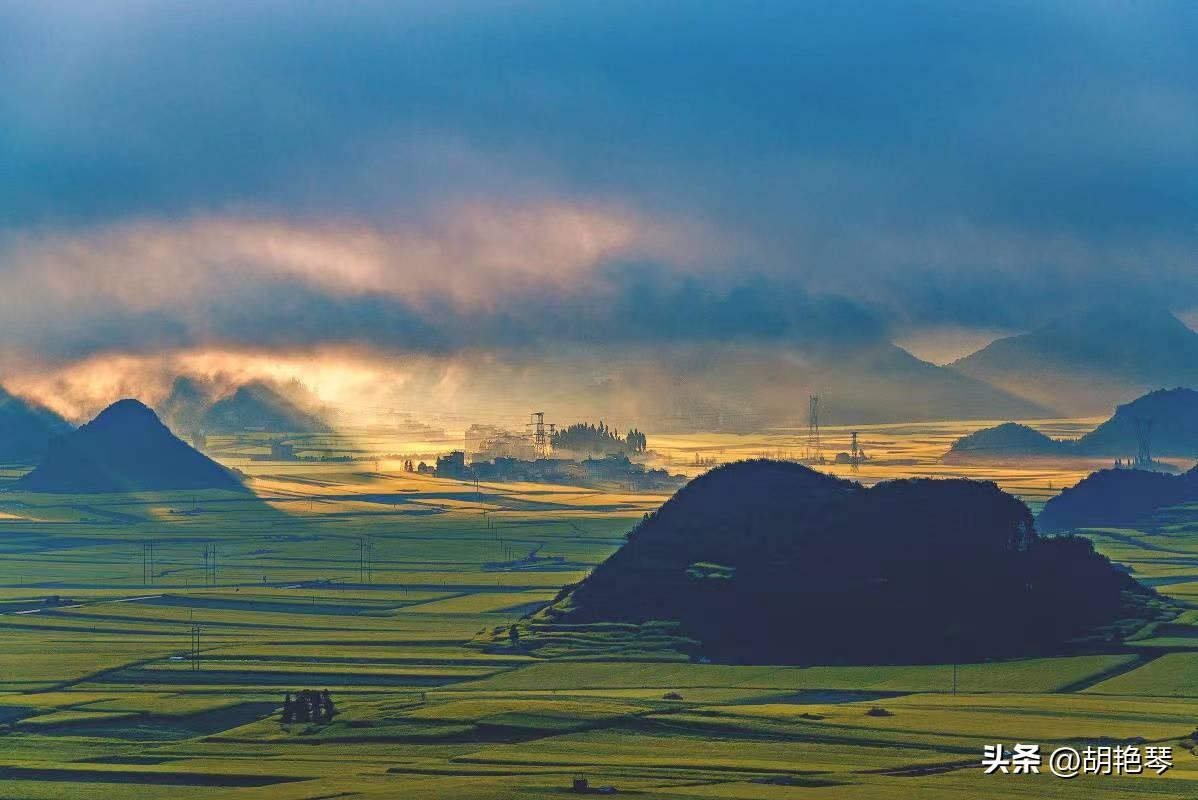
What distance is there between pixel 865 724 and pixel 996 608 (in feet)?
134

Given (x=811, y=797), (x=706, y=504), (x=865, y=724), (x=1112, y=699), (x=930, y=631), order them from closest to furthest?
(x=811, y=797)
(x=865, y=724)
(x=1112, y=699)
(x=930, y=631)
(x=706, y=504)

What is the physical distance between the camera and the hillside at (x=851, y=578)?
144 meters

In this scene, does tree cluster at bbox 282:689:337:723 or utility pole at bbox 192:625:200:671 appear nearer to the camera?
tree cluster at bbox 282:689:337:723

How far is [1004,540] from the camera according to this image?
155m

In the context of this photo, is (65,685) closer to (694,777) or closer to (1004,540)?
(694,777)

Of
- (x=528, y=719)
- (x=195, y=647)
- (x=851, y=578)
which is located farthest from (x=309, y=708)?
(x=851, y=578)

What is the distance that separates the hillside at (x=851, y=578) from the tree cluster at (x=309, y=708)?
34.0m

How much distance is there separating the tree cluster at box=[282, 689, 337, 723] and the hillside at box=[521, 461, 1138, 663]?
33985mm

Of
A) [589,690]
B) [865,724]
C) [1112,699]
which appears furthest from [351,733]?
[1112,699]

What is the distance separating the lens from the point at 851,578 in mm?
150750

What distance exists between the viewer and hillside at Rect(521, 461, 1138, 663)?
144 m

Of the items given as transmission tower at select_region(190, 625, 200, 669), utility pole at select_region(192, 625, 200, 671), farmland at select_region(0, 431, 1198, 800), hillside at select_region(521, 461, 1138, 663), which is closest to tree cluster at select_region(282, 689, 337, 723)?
farmland at select_region(0, 431, 1198, 800)

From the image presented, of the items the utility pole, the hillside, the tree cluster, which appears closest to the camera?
the tree cluster

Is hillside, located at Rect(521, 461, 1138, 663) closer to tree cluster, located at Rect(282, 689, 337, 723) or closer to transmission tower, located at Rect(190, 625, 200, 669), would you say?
transmission tower, located at Rect(190, 625, 200, 669)
